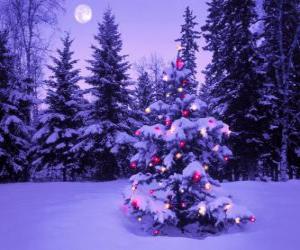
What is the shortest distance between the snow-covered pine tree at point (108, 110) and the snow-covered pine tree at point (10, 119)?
10.8ft

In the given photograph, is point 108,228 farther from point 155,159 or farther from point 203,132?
point 203,132

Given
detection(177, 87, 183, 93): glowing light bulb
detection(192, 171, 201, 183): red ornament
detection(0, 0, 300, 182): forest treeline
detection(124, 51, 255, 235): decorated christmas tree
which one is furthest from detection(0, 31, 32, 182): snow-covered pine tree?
detection(192, 171, 201, 183): red ornament

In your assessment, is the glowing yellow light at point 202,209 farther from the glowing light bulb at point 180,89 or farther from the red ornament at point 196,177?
the glowing light bulb at point 180,89

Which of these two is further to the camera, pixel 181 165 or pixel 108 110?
pixel 108 110

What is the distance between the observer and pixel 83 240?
A: 6.96 metres

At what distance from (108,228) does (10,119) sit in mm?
11485

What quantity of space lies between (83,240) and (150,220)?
10.2 ft

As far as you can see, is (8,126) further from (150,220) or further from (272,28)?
(272,28)

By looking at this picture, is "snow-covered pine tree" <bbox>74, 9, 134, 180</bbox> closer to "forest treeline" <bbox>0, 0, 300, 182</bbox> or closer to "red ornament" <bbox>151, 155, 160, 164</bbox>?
"forest treeline" <bbox>0, 0, 300, 182</bbox>

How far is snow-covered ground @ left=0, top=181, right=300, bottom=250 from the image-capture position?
6918mm

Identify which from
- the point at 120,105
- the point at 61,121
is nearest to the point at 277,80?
the point at 120,105

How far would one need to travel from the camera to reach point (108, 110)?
19.0m

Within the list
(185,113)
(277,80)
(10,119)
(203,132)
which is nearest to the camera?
(203,132)

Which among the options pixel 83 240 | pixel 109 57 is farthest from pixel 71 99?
pixel 83 240
